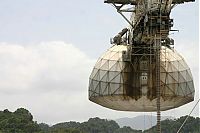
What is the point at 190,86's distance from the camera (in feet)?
142

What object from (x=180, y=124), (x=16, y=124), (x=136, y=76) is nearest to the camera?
(x=136, y=76)

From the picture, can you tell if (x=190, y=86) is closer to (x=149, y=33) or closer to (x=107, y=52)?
(x=107, y=52)

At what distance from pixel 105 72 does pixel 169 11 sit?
15.7m

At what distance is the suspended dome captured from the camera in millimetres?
38812

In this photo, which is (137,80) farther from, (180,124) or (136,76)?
(180,124)

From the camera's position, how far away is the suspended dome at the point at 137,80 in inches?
1528

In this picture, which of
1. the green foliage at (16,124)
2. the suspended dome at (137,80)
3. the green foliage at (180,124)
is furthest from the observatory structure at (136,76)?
the green foliage at (180,124)

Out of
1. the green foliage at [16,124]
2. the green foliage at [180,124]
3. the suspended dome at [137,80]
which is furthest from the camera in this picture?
the green foliage at [180,124]

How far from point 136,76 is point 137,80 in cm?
35

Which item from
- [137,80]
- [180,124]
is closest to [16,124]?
[180,124]

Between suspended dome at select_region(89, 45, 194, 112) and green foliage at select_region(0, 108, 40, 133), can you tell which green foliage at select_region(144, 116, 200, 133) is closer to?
green foliage at select_region(0, 108, 40, 133)

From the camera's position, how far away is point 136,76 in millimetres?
39031

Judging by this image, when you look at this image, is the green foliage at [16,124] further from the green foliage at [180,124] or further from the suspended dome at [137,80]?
the suspended dome at [137,80]

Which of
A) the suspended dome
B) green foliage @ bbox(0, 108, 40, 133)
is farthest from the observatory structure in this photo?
green foliage @ bbox(0, 108, 40, 133)
